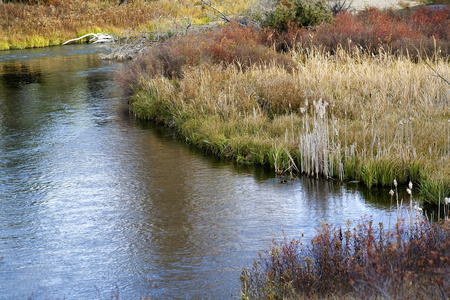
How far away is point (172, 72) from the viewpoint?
12.5m

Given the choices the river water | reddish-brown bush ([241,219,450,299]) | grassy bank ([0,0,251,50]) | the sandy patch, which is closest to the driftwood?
grassy bank ([0,0,251,50])

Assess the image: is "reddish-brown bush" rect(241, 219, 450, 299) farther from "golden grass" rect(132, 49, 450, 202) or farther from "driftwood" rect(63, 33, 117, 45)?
"driftwood" rect(63, 33, 117, 45)

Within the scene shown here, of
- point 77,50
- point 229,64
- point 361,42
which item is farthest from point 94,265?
point 77,50

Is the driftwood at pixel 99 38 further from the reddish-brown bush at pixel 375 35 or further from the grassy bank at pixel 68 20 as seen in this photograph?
the reddish-brown bush at pixel 375 35

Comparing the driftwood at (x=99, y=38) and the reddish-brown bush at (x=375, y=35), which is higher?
the driftwood at (x=99, y=38)

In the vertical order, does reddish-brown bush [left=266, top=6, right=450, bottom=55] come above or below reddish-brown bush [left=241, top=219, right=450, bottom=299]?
above

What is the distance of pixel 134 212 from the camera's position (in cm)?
671

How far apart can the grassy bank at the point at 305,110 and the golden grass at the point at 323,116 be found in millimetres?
20

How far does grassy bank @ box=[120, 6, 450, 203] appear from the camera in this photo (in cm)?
742

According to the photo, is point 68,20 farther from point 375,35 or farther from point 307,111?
point 307,111

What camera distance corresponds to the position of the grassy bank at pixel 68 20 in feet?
87.5

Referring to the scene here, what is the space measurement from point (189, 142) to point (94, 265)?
16.5 ft

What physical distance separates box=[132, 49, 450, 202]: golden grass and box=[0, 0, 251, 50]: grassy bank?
15.1 meters

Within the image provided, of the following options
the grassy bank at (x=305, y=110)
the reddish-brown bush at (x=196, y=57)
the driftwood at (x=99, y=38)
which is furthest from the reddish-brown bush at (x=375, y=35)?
the driftwood at (x=99, y=38)
